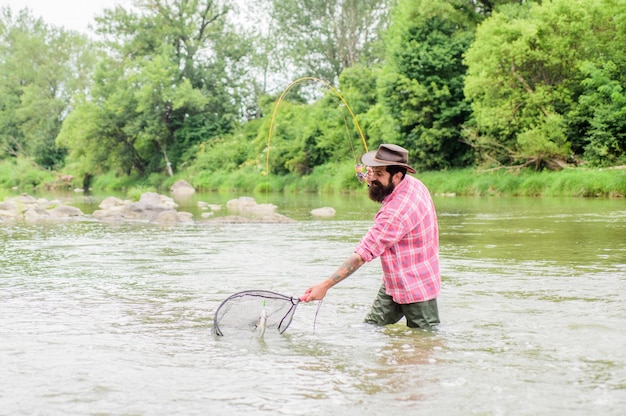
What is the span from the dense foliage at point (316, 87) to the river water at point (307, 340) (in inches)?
278

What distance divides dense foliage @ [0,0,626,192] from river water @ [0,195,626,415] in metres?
7.07

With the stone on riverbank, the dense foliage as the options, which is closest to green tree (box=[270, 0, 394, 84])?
the dense foliage

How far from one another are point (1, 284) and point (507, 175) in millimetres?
24908

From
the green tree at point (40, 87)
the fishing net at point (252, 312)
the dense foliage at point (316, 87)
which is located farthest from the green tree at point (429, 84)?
the green tree at point (40, 87)

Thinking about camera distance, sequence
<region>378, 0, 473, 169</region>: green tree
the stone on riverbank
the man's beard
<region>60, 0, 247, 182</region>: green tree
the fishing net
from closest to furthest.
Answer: the man's beard < the fishing net < the stone on riverbank < <region>378, 0, 473, 169</region>: green tree < <region>60, 0, 247, 182</region>: green tree

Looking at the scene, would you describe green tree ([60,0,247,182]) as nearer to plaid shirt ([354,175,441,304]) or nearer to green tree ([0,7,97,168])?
green tree ([0,7,97,168])

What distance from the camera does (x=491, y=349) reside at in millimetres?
5512

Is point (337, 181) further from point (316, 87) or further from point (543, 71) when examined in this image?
point (316, 87)

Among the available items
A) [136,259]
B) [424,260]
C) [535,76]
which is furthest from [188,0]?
[424,260]

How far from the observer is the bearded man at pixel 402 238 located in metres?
5.59

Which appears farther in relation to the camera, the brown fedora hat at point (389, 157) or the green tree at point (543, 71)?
the green tree at point (543, 71)

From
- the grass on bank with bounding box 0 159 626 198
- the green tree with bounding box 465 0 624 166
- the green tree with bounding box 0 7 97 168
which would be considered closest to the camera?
the grass on bank with bounding box 0 159 626 198

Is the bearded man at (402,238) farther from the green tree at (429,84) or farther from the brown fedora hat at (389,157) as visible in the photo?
the green tree at (429,84)

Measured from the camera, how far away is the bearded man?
220 inches
